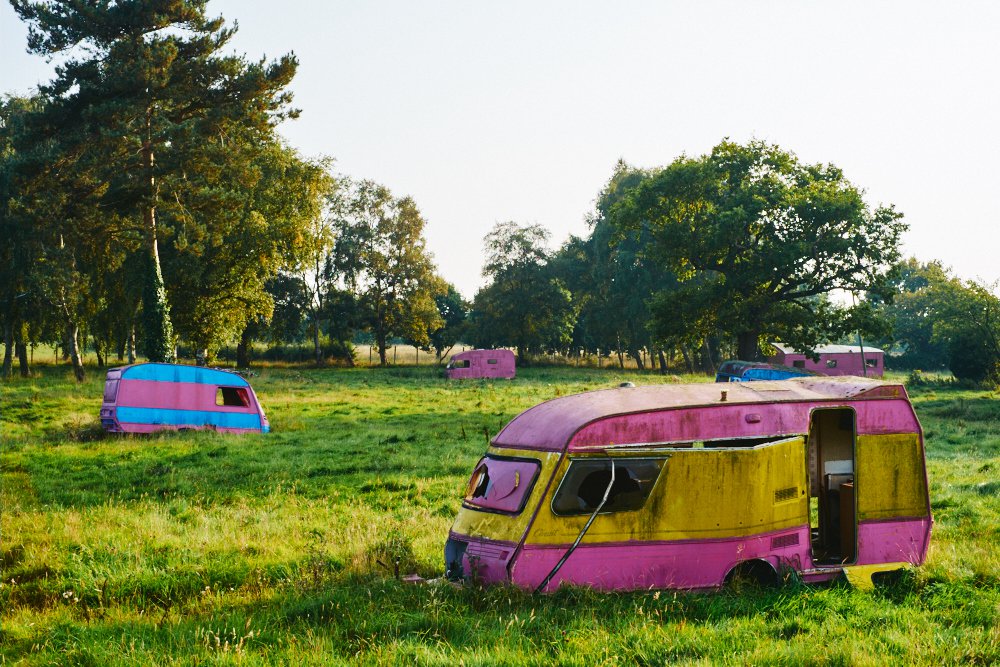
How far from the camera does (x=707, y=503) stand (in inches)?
341

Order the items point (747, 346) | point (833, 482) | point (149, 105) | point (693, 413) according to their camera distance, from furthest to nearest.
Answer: point (747, 346) < point (149, 105) < point (833, 482) < point (693, 413)

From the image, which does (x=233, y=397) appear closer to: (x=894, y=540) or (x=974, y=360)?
(x=894, y=540)

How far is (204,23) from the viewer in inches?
1353

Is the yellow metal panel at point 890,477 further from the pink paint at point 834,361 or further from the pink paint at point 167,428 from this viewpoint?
the pink paint at point 834,361

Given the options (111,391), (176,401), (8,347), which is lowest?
(176,401)

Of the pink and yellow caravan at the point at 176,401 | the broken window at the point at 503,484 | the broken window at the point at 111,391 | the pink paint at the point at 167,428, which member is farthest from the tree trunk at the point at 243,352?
the broken window at the point at 503,484

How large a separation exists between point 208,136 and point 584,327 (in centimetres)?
5518

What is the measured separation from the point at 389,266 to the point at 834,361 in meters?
37.9

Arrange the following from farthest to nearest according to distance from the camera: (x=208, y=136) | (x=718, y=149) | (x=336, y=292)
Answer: (x=336, y=292) < (x=718, y=149) < (x=208, y=136)

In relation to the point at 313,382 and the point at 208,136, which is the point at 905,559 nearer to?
the point at 208,136

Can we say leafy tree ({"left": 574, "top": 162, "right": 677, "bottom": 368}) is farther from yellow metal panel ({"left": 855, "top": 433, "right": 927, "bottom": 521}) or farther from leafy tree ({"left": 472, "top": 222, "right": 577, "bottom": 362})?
yellow metal panel ({"left": 855, "top": 433, "right": 927, "bottom": 521})

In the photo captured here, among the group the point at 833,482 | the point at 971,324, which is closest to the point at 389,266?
the point at 971,324

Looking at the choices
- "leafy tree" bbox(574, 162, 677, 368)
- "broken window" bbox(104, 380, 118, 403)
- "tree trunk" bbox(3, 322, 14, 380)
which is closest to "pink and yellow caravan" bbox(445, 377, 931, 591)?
"broken window" bbox(104, 380, 118, 403)

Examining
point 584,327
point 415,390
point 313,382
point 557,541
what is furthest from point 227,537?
point 584,327
